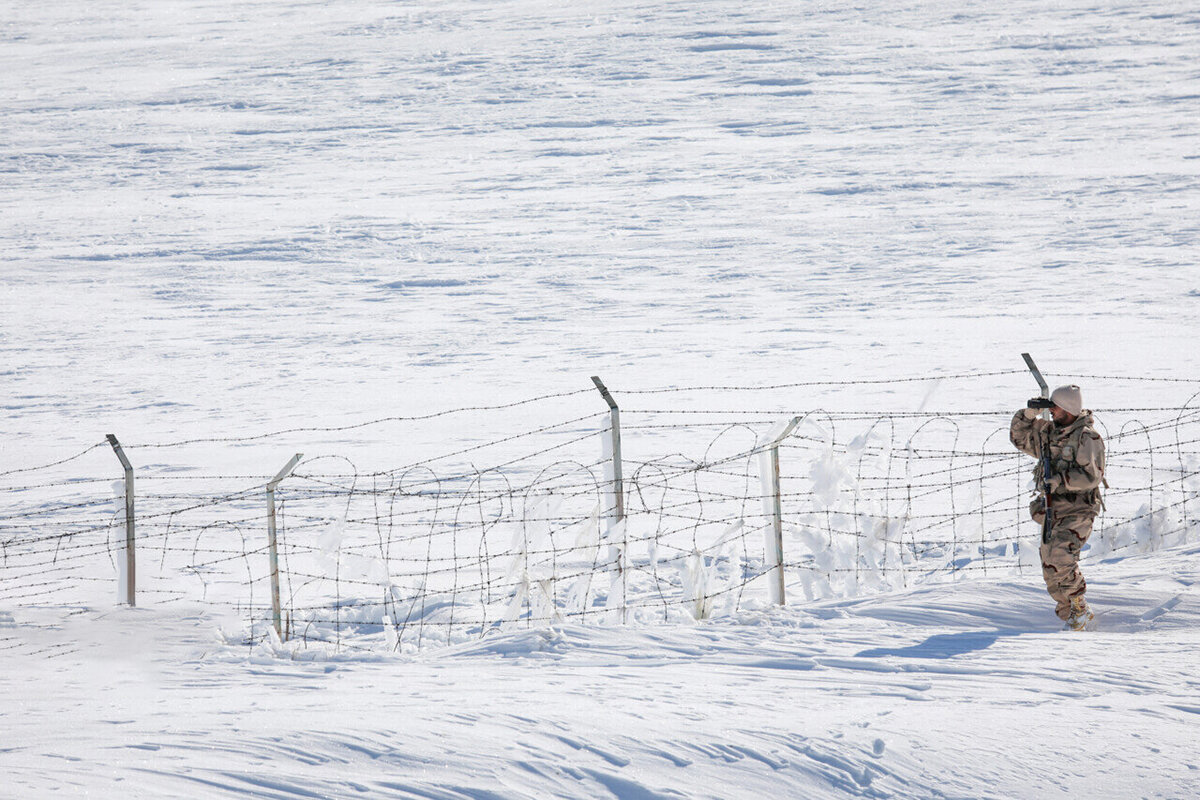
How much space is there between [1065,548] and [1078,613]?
0.33 meters

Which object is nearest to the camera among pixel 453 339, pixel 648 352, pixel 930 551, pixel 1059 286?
pixel 930 551

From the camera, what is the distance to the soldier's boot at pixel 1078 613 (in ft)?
19.6

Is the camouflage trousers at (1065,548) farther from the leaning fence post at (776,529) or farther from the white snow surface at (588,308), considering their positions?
the leaning fence post at (776,529)

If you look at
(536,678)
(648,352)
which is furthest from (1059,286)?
(536,678)

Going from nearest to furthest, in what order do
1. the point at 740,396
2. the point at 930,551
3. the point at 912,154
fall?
the point at 930,551
the point at 740,396
the point at 912,154

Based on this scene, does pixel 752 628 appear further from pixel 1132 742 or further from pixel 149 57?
pixel 149 57

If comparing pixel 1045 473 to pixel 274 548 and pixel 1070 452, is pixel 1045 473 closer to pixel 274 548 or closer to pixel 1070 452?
pixel 1070 452

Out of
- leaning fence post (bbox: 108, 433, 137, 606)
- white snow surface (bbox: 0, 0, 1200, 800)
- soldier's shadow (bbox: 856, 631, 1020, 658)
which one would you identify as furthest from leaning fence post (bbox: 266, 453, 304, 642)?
soldier's shadow (bbox: 856, 631, 1020, 658)

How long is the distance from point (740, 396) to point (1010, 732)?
10.0 m

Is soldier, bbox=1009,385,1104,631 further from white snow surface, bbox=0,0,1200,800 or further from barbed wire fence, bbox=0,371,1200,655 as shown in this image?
barbed wire fence, bbox=0,371,1200,655

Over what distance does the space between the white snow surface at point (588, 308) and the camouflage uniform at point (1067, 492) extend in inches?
11.2

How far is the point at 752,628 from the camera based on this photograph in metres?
5.90

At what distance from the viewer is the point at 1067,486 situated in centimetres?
588

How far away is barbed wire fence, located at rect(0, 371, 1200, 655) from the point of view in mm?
6719
